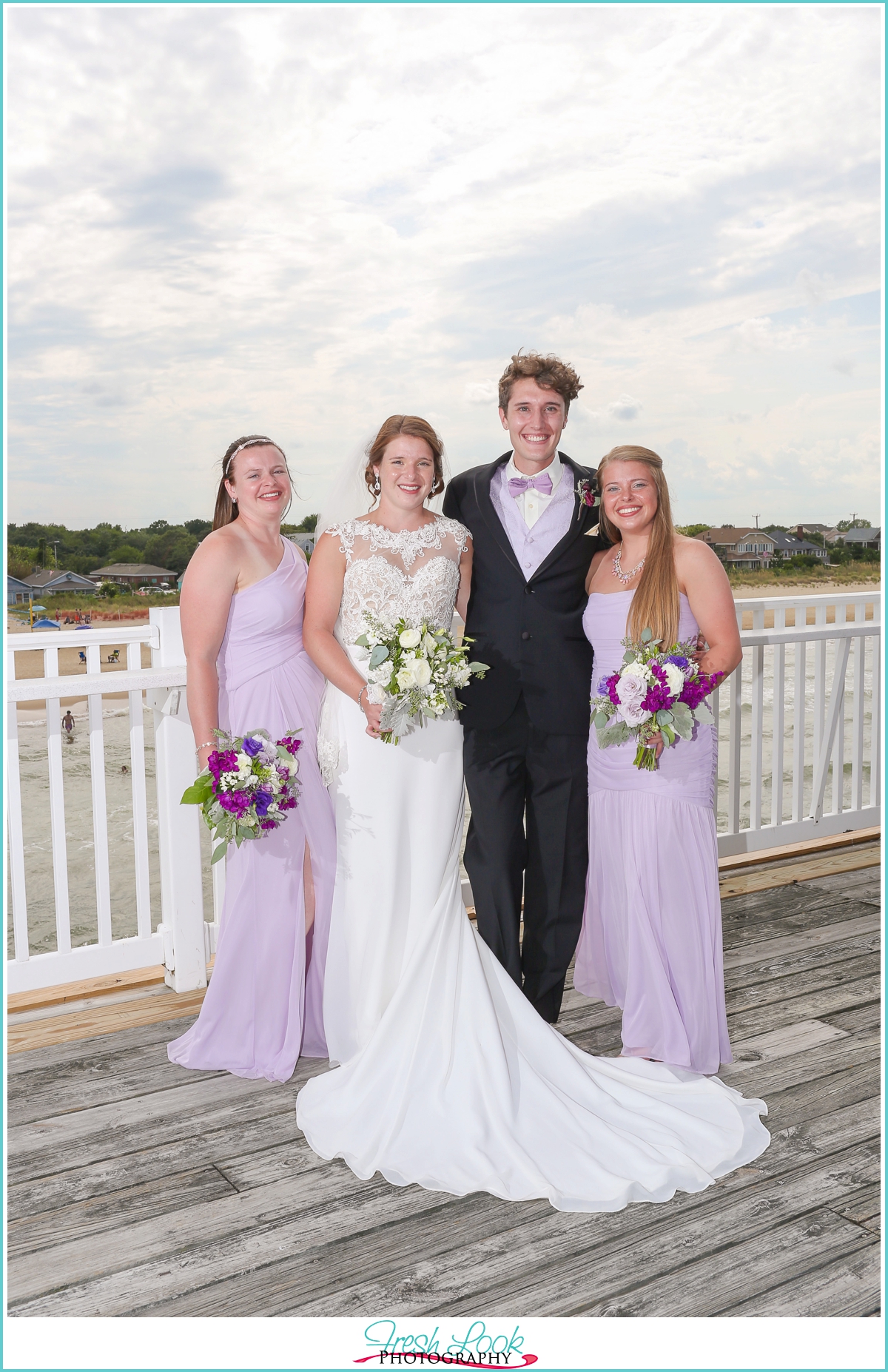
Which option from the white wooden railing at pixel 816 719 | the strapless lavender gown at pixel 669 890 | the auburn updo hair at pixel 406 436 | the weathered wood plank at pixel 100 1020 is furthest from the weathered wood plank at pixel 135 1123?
the white wooden railing at pixel 816 719

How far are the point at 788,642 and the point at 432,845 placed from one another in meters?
2.63

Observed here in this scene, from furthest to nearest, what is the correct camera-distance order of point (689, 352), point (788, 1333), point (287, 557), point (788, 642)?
point (689, 352) → point (788, 642) → point (287, 557) → point (788, 1333)

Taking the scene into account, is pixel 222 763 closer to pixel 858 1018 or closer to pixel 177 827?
pixel 177 827

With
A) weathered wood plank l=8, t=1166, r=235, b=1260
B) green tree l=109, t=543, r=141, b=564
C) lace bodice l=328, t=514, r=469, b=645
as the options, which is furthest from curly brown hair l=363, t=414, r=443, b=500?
green tree l=109, t=543, r=141, b=564

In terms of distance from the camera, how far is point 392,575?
2.67 m

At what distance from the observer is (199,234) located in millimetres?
13367

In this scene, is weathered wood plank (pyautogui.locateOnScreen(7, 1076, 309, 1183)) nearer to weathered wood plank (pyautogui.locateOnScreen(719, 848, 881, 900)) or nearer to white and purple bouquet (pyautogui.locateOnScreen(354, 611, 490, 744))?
white and purple bouquet (pyautogui.locateOnScreen(354, 611, 490, 744))

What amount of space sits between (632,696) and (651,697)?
49mm

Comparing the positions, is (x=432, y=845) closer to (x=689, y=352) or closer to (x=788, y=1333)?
(x=788, y=1333)

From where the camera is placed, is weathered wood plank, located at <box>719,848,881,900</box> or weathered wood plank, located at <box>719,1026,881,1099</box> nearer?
weathered wood plank, located at <box>719,1026,881,1099</box>

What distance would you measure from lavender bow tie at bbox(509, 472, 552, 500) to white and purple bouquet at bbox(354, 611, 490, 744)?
0.64 metres

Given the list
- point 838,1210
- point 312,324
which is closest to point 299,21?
point 312,324

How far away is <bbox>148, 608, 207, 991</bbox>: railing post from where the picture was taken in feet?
10.5

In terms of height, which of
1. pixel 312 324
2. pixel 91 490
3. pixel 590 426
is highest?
pixel 312 324
